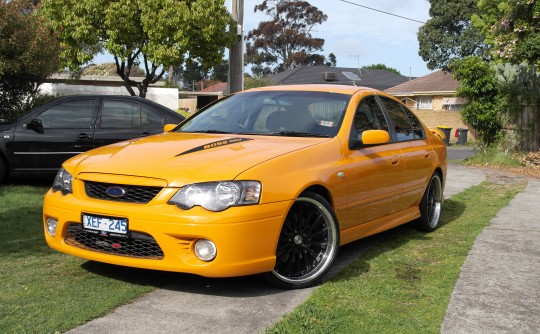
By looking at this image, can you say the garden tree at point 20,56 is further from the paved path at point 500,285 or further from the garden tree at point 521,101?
the garden tree at point 521,101

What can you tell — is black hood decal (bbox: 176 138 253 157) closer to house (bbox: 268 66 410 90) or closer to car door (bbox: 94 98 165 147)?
car door (bbox: 94 98 165 147)

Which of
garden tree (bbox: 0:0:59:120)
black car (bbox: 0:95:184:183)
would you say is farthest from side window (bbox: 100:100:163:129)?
garden tree (bbox: 0:0:59:120)

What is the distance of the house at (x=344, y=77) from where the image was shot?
48.0m

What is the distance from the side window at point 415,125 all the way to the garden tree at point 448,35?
1476 inches

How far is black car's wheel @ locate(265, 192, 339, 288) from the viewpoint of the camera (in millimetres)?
4516

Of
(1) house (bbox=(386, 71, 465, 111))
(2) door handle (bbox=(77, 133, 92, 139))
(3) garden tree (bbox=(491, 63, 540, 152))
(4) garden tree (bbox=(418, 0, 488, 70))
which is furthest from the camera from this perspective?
(1) house (bbox=(386, 71, 465, 111))

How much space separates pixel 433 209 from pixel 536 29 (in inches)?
373

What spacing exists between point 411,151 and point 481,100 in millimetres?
10496

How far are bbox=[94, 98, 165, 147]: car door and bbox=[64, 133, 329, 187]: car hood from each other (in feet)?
12.7

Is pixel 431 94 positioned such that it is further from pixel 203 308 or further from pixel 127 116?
pixel 203 308

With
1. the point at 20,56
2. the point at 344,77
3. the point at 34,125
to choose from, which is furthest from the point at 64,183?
the point at 344,77

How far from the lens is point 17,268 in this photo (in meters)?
4.83

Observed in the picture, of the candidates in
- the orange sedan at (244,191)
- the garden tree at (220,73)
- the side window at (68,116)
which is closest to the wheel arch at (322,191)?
the orange sedan at (244,191)

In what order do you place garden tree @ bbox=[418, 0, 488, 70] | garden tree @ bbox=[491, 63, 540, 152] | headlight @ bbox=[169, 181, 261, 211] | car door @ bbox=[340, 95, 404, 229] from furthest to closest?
garden tree @ bbox=[418, 0, 488, 70]
garden tree @ bbox=[491, 63, 540, 152]
car door @ bbox=[340, 95, 404, 229]
headlight @ bbox=[169, 181, 261, 211]
